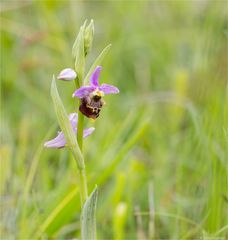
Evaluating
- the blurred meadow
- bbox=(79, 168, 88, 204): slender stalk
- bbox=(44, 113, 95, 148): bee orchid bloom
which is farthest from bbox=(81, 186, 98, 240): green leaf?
the blurred meadow

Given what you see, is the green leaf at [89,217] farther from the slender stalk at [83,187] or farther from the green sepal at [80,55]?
the green sepal at [80,55]

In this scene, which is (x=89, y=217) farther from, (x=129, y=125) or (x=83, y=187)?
(x=129, y=125)

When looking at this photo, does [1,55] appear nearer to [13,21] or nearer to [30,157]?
[13,21]

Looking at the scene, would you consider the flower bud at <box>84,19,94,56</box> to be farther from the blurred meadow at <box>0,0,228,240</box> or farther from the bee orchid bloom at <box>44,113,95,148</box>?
the blurred meadow at <box>0,0,228,240</box>

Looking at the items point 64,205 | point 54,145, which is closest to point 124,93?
point 64,205

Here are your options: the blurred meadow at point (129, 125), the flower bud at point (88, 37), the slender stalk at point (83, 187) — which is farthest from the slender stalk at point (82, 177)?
the blurred meadow at point (129, 125)
